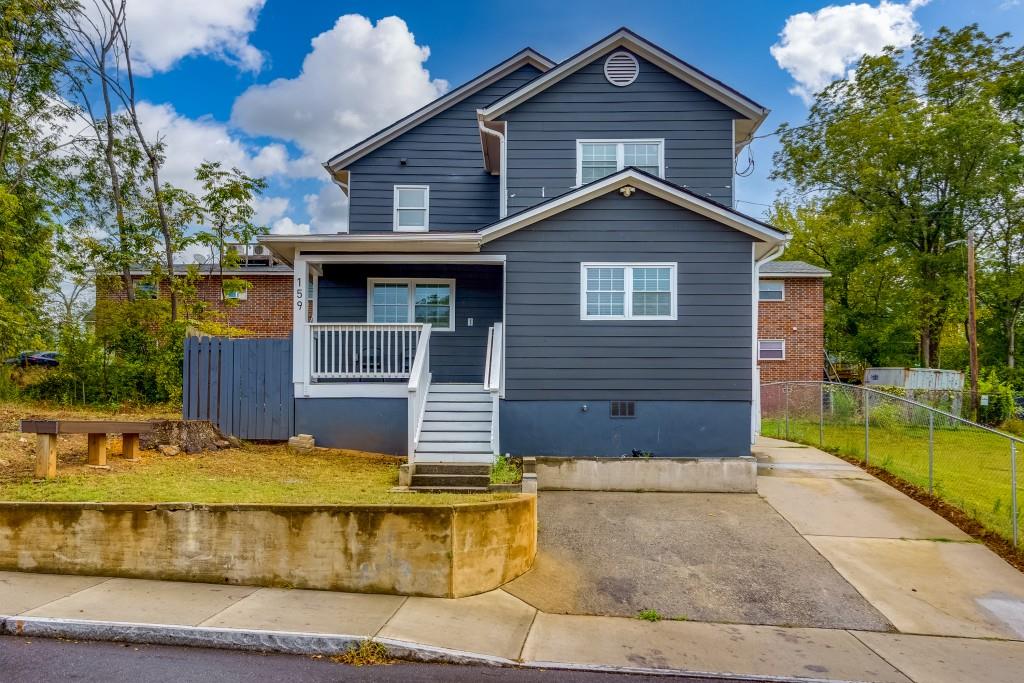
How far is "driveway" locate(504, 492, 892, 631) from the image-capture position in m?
5.98

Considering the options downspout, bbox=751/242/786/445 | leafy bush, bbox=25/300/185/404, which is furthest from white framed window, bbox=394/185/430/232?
downspout, bbox=751/242/786/445

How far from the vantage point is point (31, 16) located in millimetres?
15125

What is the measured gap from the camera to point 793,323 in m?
22.9

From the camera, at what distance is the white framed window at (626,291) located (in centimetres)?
1112

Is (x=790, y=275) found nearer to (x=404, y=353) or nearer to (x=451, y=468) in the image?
(x=404, y=353)

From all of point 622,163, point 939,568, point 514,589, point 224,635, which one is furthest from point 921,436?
point 224,635

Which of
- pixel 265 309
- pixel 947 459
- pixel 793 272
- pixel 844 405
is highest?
pixel 793 272

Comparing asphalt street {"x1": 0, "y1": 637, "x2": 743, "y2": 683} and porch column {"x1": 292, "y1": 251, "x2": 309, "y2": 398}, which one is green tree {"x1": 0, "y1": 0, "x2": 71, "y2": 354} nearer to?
porch column {"x1": 292, "y1": 251, "x2": 309, "y2": 398}

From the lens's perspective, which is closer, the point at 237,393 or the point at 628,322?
the point at 237,393

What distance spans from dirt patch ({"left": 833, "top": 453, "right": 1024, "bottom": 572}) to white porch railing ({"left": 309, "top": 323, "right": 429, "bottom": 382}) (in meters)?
8.51

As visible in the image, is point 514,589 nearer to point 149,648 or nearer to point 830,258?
point 149,648

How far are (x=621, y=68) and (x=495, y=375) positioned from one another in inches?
290

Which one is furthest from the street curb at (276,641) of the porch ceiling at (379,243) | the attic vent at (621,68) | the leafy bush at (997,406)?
the leafy bush at (997,406)

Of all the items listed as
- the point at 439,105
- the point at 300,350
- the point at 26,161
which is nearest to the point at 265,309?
the point at 26,161
